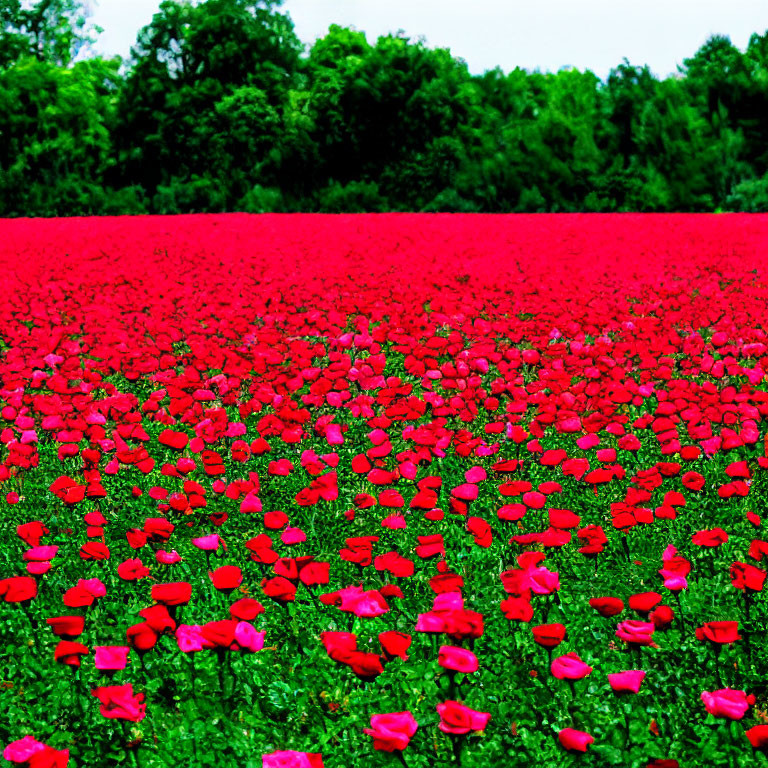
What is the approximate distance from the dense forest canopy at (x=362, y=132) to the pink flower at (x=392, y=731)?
62.6 ft

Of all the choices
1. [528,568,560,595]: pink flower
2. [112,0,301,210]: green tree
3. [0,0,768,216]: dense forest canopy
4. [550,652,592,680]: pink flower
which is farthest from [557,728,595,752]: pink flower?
[112,0,301,210]: green tree

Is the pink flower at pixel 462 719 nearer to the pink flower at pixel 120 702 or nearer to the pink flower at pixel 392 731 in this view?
the pink flower at pixel 392 731

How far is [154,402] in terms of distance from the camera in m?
4.31

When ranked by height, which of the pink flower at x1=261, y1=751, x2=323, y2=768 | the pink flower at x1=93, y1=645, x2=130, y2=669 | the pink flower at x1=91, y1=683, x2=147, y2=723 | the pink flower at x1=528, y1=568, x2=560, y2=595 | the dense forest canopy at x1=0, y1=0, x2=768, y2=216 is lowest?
the pink flower at x1=261, y1=751, x2=323, y2=768

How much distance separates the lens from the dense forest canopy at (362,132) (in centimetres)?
1978

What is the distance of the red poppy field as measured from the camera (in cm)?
230

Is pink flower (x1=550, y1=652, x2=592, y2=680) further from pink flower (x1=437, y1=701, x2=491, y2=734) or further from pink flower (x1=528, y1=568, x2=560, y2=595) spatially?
pink flower (x1=528, y1=568, x2=560, y2=595)

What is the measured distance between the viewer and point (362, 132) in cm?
2383

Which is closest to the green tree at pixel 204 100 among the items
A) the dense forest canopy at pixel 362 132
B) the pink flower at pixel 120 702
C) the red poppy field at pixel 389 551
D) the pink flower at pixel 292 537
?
the dense forest canopy at pixel 362 132

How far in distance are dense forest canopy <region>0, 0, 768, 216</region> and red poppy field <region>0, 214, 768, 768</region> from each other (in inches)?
541

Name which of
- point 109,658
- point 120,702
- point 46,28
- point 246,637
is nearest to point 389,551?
point 246,637

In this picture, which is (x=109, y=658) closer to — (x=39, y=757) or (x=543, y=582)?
(x=39, y=757)

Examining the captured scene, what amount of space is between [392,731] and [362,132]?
2331 cm

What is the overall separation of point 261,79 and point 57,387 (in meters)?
27.0
